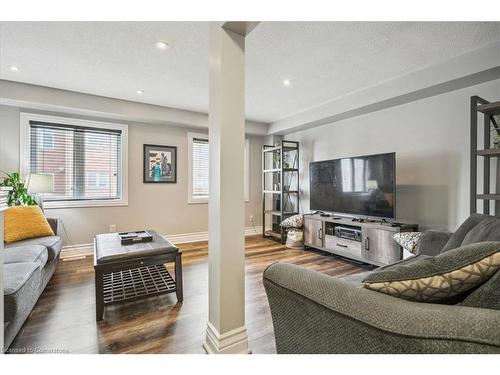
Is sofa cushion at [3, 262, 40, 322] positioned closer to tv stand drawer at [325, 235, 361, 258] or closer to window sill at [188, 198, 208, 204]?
window sill at [188, 198, 208, 204]

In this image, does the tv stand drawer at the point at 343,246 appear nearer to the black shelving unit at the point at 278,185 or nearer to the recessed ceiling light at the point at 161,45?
the black shelving unit at the point at 278,185

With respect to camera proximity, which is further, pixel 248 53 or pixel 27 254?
pixel 248 53

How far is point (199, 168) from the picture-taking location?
4.76m

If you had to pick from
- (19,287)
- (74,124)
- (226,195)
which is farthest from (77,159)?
(226,195)

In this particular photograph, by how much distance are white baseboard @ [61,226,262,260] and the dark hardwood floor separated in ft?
2.52

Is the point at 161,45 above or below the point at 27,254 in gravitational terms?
above

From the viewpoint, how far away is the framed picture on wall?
4.23 metres

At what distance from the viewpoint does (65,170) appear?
369 cm

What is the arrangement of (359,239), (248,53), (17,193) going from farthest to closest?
1. (359,239)
2. (17,193)
3. (248,53)

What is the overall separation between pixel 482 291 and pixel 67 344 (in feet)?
7.19

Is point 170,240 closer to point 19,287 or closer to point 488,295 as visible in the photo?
point 19,287

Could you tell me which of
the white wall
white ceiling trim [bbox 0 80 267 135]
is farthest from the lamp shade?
→ the white wall

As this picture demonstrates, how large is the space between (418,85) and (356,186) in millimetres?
1333
